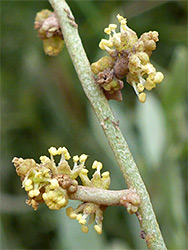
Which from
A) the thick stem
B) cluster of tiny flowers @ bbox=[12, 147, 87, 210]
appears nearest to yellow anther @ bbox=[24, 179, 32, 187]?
cluster of tiny flowers @ bbox=[12, 147, 87, 210]

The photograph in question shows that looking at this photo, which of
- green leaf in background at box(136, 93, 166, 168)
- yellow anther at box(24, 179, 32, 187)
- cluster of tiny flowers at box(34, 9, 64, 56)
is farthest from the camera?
green leaf in background at box(136, 93, 166, 168)

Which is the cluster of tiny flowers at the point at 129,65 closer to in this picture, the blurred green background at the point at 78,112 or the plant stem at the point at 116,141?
the plant stem at the point at 116,141

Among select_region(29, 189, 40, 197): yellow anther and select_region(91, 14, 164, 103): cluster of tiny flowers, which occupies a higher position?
select_region(91, 14, 164, 103): cluster of tiny flowers

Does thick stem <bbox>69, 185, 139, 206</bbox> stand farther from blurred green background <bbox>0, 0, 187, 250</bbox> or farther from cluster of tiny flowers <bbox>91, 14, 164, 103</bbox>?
blurred green background <bbox>0, 0, 187, 250</bbox>

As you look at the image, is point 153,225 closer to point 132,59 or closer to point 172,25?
point 132,59

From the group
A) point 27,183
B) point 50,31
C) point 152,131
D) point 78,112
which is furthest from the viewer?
point 78,112

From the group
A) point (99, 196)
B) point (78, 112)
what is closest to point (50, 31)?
point (99, 196)

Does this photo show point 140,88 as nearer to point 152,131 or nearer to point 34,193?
point 34,193

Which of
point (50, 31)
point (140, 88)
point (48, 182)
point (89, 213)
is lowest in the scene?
point (89, 213)
